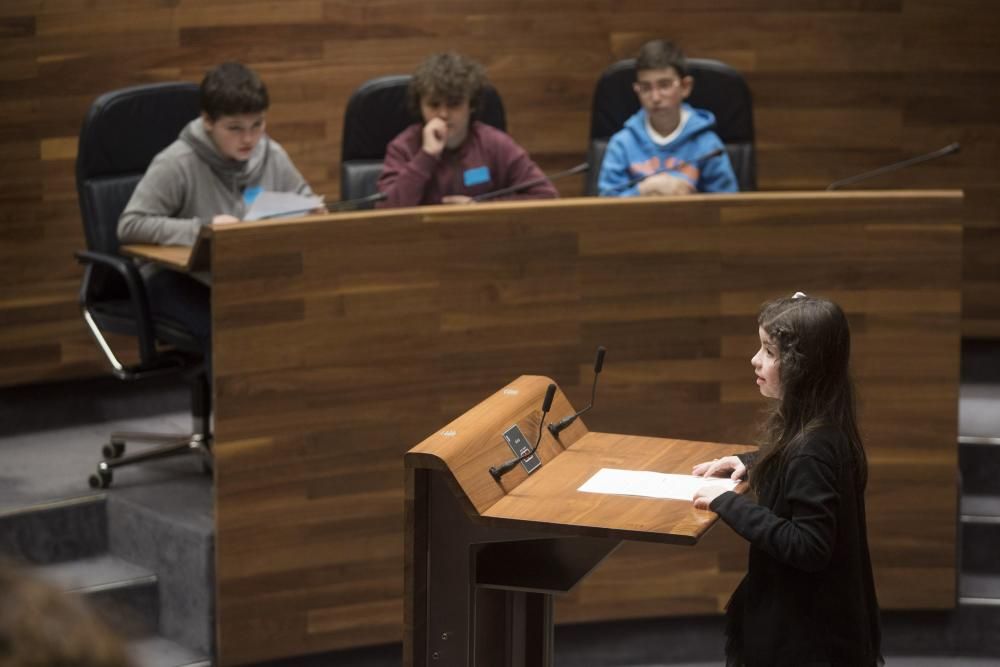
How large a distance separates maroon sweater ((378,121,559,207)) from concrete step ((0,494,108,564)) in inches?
38.9

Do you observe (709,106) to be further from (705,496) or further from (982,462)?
(705,496)

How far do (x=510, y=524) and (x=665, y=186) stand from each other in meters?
1.65

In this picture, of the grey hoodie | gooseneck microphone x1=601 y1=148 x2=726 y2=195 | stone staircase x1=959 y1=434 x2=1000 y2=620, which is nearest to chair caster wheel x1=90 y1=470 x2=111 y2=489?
the grey hoodie

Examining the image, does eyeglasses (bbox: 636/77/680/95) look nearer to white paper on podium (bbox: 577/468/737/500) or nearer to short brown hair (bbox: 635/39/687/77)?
short brown hair (bbox: 635/39/687/77)

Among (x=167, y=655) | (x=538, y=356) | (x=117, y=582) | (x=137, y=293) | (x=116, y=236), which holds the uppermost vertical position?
(x=116, y=236)

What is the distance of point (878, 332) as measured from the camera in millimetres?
3203

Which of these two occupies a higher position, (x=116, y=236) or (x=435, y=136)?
(x=435, y=136)

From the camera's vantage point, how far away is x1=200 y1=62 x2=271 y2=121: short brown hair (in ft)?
11.1

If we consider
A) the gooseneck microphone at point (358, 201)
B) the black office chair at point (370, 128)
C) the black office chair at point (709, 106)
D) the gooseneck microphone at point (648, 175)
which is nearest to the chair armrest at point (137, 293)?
the gooseneck microphone at point (358, 201)

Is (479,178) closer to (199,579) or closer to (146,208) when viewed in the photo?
(146,208)

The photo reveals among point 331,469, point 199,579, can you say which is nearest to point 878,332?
point 331,469

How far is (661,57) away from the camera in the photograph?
3615 millimetres

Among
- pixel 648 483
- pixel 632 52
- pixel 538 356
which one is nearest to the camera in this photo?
pixel 648 483

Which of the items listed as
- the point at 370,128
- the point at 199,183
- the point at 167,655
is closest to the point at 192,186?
the point at 199,183
